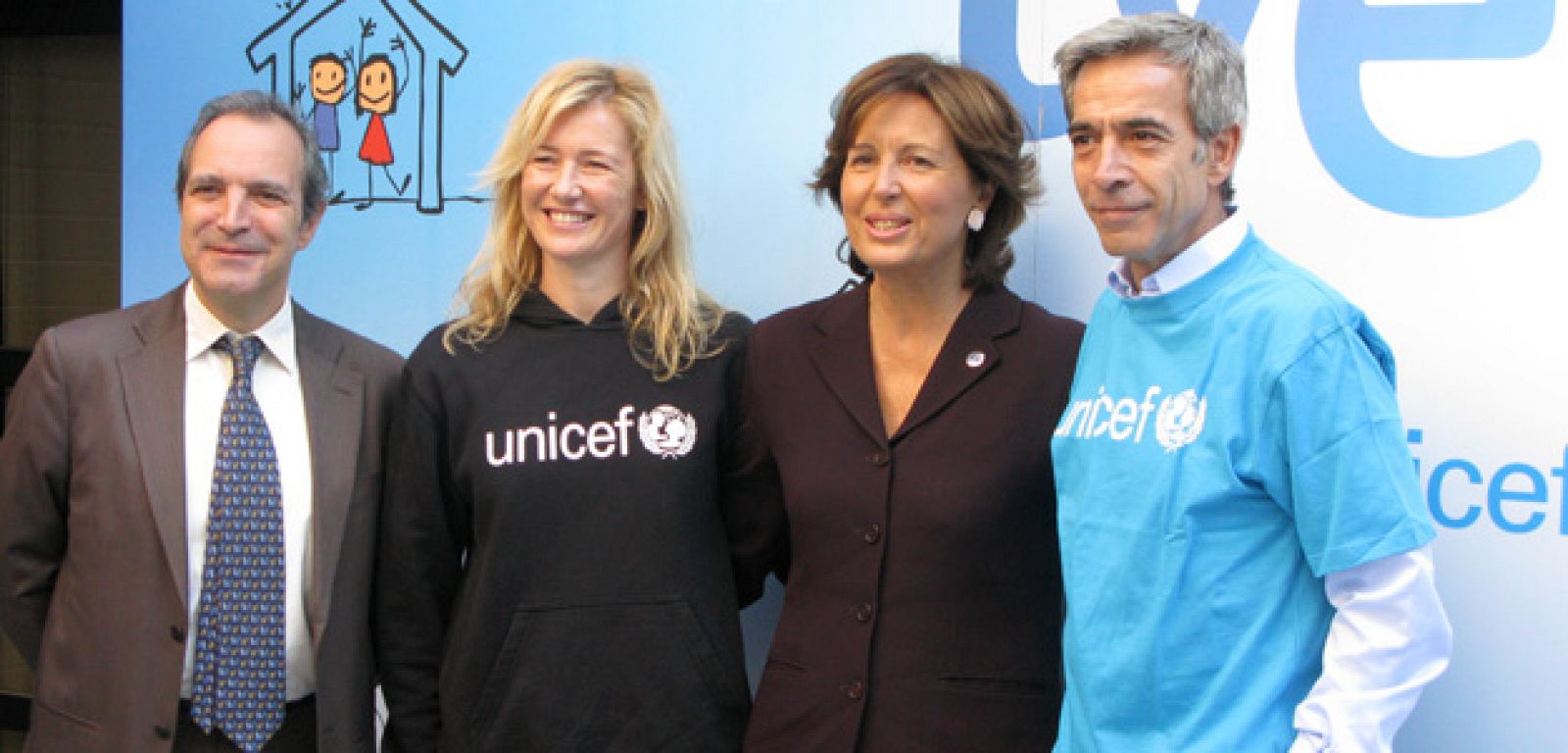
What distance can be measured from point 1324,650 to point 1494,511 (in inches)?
26.6

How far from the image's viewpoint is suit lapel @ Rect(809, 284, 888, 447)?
2.32 meters

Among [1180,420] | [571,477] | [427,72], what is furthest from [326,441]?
[1180,420]

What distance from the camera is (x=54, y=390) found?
2412 mm

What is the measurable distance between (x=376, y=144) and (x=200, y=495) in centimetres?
111

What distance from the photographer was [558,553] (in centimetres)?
241

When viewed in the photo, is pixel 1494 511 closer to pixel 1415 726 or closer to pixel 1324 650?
pixel 1415 726

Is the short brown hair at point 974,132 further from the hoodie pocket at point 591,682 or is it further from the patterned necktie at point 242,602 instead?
the patterned necktie at point 242,602

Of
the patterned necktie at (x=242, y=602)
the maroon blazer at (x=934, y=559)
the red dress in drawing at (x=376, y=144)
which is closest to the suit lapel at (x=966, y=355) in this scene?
the maroon blazer at (x=934, y=559)

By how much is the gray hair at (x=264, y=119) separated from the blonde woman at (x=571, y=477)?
336 mm

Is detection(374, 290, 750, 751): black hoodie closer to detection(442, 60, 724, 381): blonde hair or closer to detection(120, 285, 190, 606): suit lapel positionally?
detection(442, 60, 724, 381): blonde hair

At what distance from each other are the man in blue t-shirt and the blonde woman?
2.37 feet

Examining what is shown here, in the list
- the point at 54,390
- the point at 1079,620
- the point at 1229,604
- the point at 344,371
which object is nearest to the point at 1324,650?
the point at 1229,604

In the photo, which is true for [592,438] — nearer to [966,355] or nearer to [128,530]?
[966,355]

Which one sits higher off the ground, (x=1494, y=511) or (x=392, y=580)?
(x=1494, y=511)
